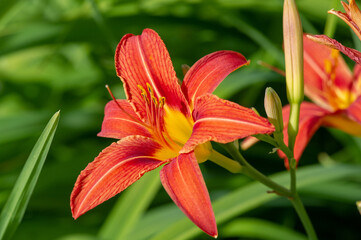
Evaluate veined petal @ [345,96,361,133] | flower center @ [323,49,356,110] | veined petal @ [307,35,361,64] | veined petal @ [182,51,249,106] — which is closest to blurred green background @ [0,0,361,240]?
flower center @ [323,49,356,110]

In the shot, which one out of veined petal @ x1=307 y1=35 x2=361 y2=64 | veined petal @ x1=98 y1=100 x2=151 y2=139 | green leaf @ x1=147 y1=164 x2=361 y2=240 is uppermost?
veined petal @ x1=307 y1=35 x2=361 y2=64

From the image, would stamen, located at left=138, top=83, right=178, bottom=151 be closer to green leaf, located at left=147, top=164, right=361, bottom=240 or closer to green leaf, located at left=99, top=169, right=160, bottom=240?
green leaf, located at left=147, top=164, right=361, bottom=240

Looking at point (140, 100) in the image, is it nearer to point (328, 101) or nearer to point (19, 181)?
point (19, 181)

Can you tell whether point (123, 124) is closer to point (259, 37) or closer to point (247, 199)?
point (247, 199)

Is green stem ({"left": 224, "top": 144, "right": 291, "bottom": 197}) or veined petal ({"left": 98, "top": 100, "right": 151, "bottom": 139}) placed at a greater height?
veined petal ({"left": 98, "top": 100, "right": 151, "bottom": 139})

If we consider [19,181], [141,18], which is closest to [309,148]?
[141,18]

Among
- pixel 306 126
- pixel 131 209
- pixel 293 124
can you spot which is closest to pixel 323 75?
pixel 306 126

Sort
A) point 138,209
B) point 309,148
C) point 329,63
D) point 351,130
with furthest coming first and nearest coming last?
point 309,148, point 138,209, point 329,63, point 351,130
